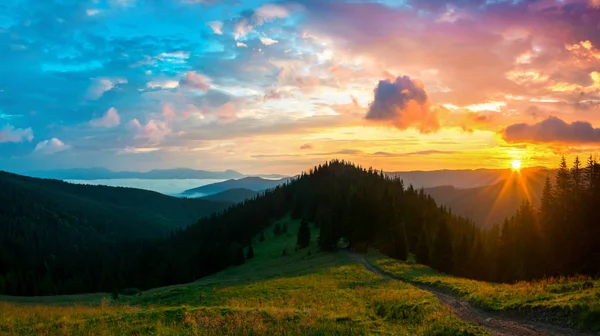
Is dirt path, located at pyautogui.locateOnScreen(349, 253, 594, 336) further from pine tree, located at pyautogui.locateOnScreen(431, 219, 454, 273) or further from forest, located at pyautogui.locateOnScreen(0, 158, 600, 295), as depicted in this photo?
pine tree, located at pyautogui.locateOnScreen(431, 219, 454, 273)

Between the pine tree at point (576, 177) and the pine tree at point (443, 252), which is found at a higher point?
the pine tree at point (576, 177)

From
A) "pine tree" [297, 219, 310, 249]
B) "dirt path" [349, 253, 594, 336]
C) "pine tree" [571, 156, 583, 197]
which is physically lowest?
"pine tree" [297, 219, 310, 249]

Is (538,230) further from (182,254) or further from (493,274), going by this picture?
(182,254)

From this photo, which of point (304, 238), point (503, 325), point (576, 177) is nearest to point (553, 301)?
point (503, 325)

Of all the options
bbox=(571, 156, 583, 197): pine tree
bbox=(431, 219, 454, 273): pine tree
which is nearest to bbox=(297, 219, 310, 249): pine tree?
bbox=(431, 219, 454, 273): pine tree

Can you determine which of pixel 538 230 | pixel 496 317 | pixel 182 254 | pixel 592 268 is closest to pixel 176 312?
pixel 496 317

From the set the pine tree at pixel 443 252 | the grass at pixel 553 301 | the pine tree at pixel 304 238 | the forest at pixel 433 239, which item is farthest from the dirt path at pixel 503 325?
the pine tree at pixel 304 238

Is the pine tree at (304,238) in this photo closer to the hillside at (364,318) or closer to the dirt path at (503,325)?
the hillside at (364,318)

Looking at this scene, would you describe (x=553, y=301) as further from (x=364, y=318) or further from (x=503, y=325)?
(x=364, y=318)

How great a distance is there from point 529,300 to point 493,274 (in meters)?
60.7

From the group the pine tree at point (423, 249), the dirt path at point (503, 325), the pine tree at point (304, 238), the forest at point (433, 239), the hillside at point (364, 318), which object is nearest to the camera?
the hillside at point (364, 318)

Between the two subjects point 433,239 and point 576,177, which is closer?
point 576,177

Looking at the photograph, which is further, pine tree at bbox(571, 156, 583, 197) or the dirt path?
pine tree at bbox(571, 156, 583, 197)

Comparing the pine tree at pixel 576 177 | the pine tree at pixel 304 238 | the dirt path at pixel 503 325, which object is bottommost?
the pine tree at pixel 304 238
